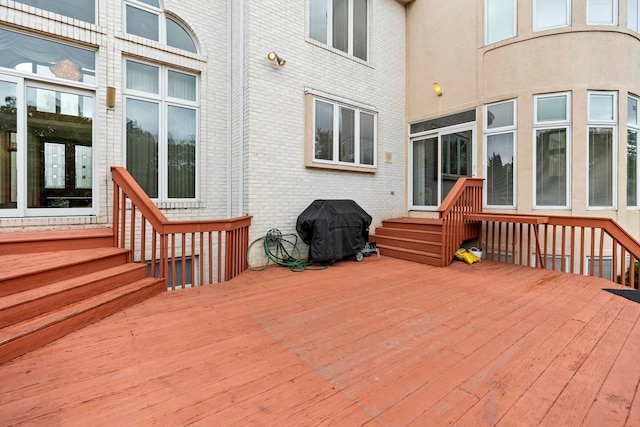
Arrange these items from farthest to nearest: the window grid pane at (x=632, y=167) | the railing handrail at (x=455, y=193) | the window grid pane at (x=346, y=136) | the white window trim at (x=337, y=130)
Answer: the window grid pane at (x=346, y=136), the white window trim at (x=337, y=130), the window grid pane at (x=632, y=167), the railing handrail at (x=455, y=193)

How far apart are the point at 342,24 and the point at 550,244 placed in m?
6.13

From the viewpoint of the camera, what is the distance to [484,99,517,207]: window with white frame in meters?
5.98

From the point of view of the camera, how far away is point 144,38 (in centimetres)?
473

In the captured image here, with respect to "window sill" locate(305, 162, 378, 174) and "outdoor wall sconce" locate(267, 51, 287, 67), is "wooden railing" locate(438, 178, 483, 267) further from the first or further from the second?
"outdoor wall sconce" locate(267, 51, 287, 67)

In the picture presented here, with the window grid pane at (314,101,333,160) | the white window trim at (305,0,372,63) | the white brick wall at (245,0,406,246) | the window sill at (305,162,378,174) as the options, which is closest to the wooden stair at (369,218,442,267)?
the white brick wall at (245,0,406,246)

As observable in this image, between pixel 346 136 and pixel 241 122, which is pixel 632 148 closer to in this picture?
pixel 346 136

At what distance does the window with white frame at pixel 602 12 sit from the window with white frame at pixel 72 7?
8291 millimetres

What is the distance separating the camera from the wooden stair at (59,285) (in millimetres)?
2262

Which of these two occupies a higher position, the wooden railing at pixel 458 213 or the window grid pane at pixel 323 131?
the window grid pane at pixel 323 131

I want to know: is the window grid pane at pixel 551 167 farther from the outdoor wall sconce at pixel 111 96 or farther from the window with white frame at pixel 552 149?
the outdoor wall sconce at pixel 111 96

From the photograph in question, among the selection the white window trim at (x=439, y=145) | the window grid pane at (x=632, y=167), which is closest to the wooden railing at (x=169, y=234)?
the white window trim at (x=439, y=145)

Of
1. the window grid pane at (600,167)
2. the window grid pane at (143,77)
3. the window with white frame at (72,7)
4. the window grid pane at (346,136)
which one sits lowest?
the window grid pane at (600,167)

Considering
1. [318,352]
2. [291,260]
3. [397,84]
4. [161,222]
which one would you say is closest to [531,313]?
[318,352]

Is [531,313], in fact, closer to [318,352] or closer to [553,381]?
[553,381]
